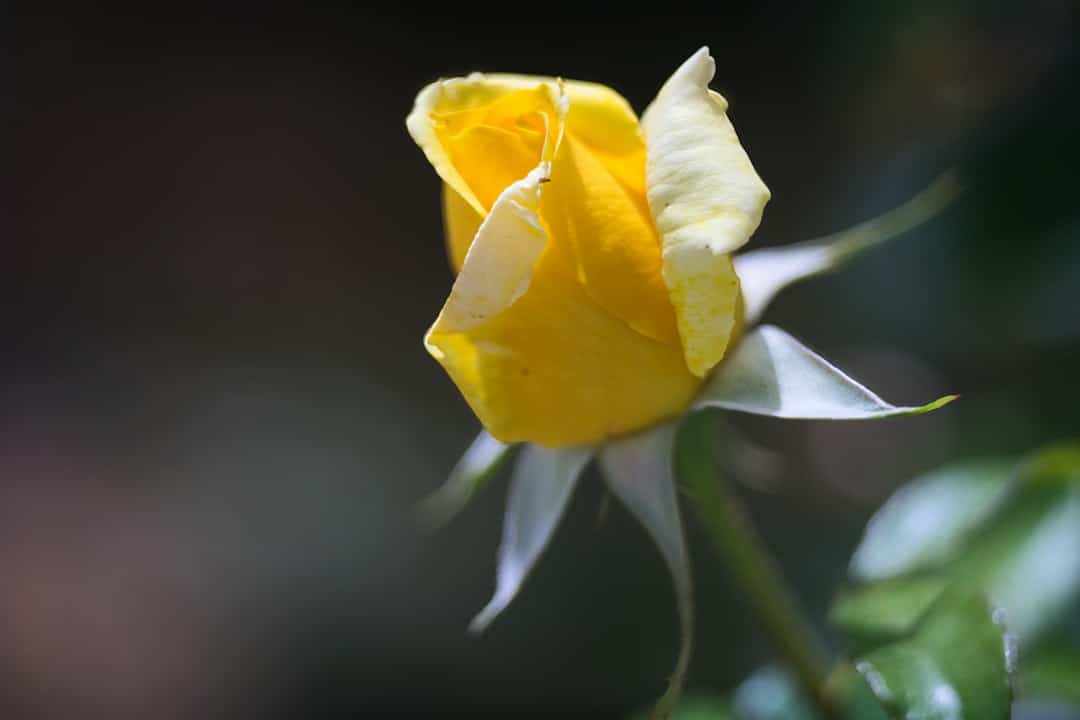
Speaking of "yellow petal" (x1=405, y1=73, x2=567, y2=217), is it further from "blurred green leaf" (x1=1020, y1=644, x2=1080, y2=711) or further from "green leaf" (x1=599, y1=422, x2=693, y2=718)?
"blurred green leaf" (x1=1020, y1=644, x2=1080, y2=711)

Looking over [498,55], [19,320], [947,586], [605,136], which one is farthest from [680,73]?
[19,320]

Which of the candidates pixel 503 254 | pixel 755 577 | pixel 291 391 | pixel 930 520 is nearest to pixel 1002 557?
pixel 930 520

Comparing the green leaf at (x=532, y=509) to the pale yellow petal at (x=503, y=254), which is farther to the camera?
the green leaf at (x=532, y=509)

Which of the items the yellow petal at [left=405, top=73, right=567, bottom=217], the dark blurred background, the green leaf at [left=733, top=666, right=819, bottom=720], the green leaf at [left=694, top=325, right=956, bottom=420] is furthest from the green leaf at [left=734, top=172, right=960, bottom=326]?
the dark blurred background

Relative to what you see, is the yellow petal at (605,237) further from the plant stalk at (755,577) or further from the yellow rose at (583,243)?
the plant stalk at (755,577)

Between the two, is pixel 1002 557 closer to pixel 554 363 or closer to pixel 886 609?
pixel 886 609

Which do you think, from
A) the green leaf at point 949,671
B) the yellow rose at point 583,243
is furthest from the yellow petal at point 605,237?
the green leaf at point 949,671
